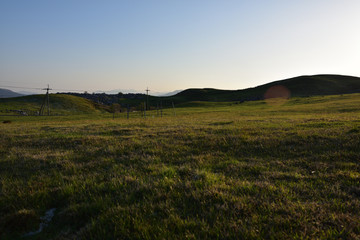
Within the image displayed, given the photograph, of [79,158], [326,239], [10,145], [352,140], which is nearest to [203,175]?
[326,239]

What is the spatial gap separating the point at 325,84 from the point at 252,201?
622 ft

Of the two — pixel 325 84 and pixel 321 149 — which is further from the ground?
Answer: pixel 325 84

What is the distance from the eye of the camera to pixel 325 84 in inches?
5979

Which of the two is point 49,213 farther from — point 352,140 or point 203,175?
point 352,140

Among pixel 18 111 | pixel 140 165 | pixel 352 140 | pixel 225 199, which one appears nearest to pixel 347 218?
pixel 225 199

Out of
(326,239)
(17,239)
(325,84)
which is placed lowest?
(17,239)

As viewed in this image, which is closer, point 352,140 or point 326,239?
point 326,239

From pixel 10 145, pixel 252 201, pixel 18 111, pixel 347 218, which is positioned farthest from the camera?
pixel 18 111

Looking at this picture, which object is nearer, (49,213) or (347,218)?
(347,218)

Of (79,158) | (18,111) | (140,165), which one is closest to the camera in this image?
(140,165)

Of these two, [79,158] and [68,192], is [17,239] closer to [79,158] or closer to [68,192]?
[68,192]

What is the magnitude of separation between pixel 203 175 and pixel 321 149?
5922 mm

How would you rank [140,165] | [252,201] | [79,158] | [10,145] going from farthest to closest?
[10,145]
[79,158]
[140,165]
[252,201]

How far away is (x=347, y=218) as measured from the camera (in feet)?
10.9
